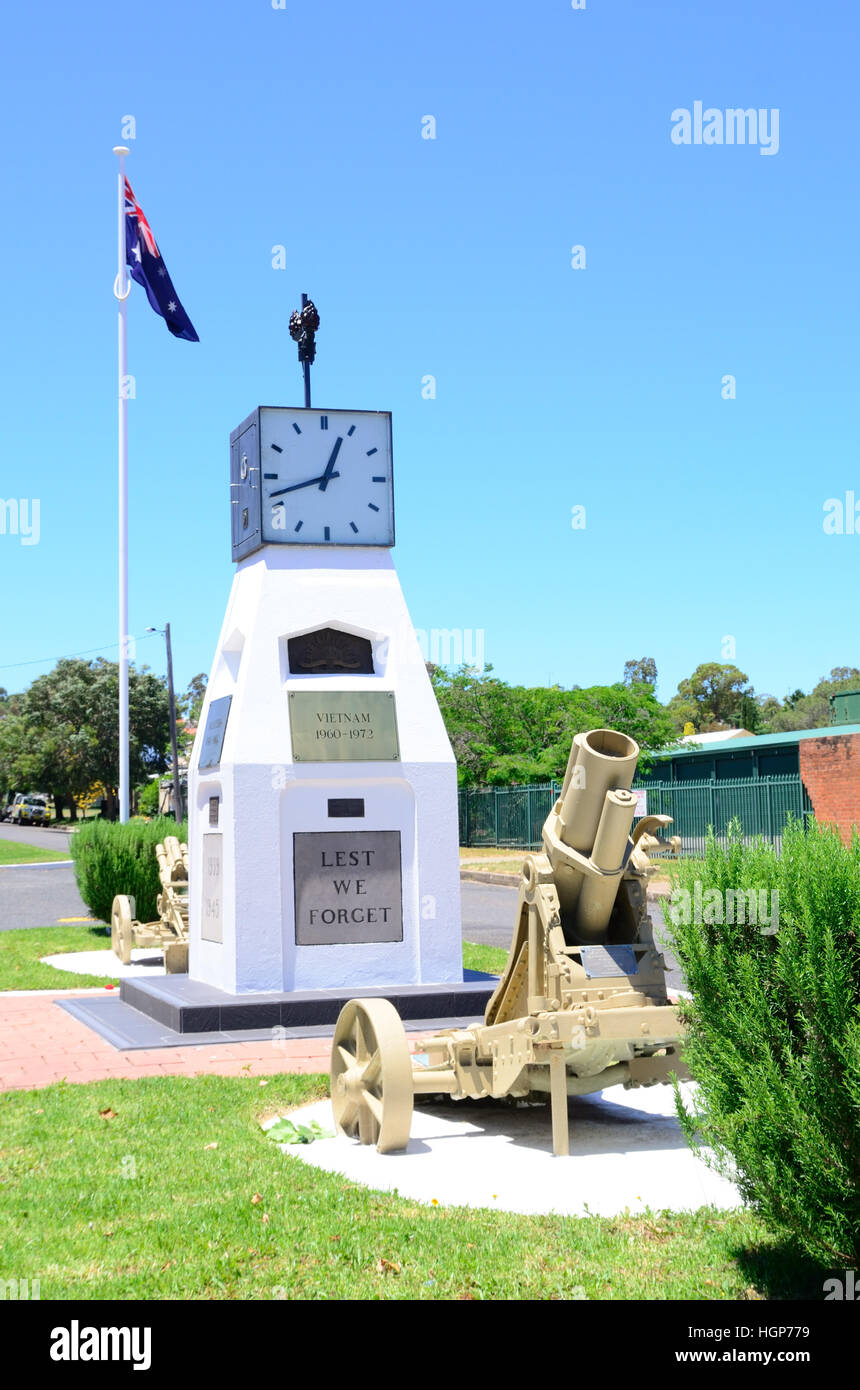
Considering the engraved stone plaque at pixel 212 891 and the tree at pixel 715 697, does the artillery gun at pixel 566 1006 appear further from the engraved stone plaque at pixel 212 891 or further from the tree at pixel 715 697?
the tree at pixel 715 697

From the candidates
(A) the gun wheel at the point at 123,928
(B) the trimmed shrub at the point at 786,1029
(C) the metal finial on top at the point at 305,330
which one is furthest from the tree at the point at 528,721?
(B) the trimmed shrub at the point at 786,1029

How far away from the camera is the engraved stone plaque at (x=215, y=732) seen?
1114cm

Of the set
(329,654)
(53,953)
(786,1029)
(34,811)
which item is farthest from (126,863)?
(34,811)

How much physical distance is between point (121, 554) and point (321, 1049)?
12711 millimetres

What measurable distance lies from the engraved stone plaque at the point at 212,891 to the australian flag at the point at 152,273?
1232 cm

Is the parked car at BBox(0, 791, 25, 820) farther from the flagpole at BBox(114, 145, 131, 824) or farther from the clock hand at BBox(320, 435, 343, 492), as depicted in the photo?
the clock hand at BBox(320, 435, 343, 492)

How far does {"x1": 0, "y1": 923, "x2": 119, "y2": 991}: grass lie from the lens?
13266 mm

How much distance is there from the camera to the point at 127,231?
21578 mm

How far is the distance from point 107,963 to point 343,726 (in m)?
5.87

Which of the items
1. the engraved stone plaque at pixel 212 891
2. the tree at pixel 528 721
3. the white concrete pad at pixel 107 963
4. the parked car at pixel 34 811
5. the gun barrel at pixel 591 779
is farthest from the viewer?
the parked car at pixel 34 811
